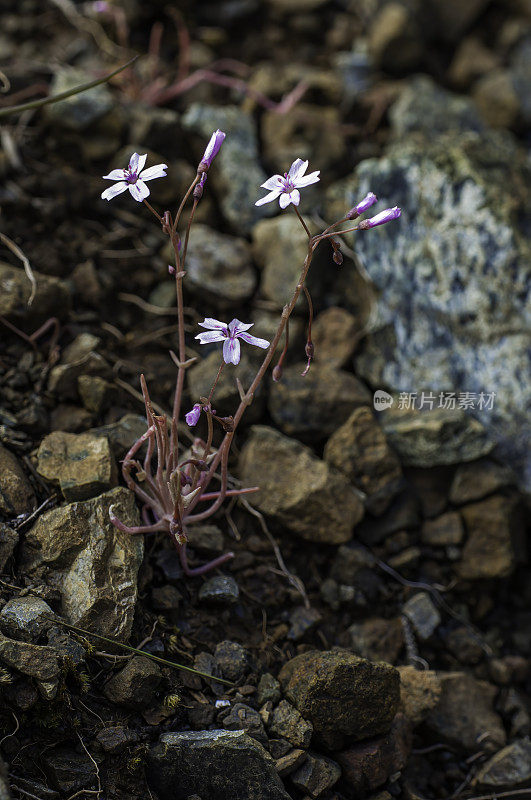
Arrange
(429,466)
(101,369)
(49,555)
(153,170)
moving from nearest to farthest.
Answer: (153,170), (49,555), (101,369), (429,466)

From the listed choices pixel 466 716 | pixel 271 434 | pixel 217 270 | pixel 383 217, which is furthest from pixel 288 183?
pixel 466 716

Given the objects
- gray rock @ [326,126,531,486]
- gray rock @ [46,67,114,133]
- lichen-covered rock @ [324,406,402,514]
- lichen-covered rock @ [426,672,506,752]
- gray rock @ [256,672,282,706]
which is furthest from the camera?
→ gray rock @ [46,67,114,133]

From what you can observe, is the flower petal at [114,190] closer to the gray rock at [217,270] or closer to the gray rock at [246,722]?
the gray rock at [217,270]

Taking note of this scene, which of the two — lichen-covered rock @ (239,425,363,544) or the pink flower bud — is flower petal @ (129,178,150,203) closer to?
the pink flower bud

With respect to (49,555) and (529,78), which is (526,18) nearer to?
(529,78)

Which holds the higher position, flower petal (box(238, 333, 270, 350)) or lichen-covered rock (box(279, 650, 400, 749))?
flower petal (box(238, 333, 270, 350))

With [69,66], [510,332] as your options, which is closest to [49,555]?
[510,332]

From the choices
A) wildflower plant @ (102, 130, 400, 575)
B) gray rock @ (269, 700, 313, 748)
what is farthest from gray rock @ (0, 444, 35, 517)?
gray rock @ (269, 700, 313, 748)
